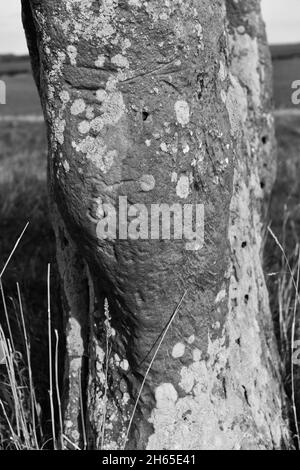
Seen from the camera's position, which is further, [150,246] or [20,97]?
[20,97]

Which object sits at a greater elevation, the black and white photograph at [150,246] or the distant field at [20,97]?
the distant field at [20,97]

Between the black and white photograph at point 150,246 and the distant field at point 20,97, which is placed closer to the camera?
the black and white photograph at point 150,246

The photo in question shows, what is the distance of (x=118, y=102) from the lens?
229 cm

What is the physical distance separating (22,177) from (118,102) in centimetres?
445

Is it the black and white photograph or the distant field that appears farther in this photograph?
the distant field

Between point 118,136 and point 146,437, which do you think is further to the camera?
point 146,437

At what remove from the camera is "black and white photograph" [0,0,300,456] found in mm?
2297

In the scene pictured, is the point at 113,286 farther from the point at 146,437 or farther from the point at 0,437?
the point at 0,437

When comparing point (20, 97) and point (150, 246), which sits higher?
point (20, 97)

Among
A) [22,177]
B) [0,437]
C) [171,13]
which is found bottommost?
[0,437]

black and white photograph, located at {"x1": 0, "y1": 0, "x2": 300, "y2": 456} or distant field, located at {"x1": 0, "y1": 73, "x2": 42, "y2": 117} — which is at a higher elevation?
distant field, located at {"x1": 0, "y1": 73, "x2": 42, "y2": 117}

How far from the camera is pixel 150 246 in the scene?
240 centimetres

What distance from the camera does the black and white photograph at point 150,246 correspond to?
230 cm
